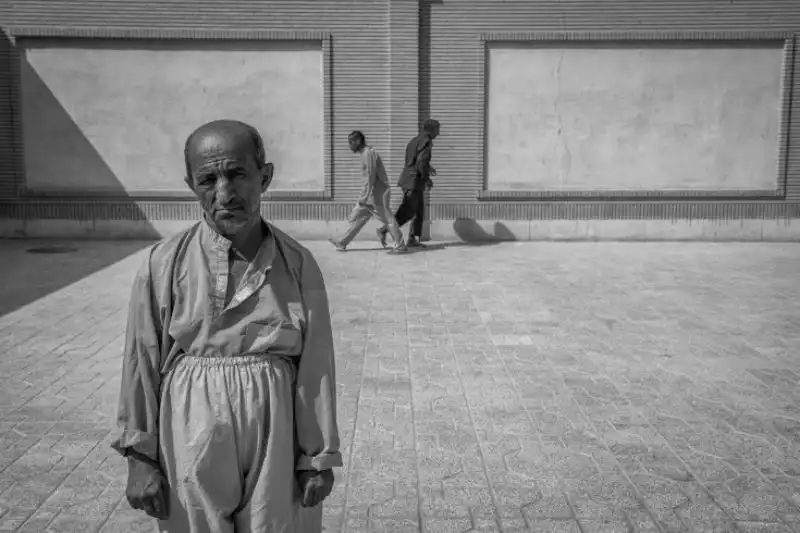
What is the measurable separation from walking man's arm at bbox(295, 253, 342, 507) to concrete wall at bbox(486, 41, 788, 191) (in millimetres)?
11826

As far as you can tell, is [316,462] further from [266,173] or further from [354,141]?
[354,141]

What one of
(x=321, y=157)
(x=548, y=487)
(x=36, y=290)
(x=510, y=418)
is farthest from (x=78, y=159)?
(x=548, y=487)

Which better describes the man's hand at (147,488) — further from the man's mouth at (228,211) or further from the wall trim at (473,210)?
the wall trim at (473,210)

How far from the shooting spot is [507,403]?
571 centimetres

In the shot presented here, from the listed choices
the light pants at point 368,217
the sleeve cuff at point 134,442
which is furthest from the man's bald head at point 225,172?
the light pants at point 368,217

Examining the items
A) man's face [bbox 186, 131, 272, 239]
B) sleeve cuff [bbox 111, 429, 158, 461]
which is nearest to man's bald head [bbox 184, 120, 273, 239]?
man's face [bbox 186, 131, 272, 239]

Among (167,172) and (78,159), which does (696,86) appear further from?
(78,159)

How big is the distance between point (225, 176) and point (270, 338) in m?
0.44

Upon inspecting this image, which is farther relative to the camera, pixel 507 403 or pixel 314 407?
pixel 507 403

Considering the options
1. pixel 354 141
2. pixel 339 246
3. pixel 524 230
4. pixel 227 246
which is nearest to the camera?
pixel 227 246

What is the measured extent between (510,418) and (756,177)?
10265 millimetres

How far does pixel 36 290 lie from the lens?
962 cm

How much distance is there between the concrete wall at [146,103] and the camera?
13719 mm

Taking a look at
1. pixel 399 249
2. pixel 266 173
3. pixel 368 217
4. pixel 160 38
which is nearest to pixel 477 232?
pixel 399 249
